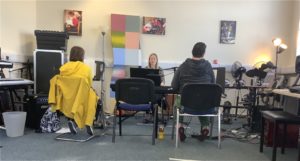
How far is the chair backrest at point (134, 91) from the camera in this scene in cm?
321

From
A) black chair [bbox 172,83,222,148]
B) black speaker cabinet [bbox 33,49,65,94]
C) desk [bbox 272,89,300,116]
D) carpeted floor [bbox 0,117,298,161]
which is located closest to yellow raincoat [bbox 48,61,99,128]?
carpeted floor [bbox 0,117,298,161]

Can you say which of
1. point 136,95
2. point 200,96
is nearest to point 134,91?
point 136,95

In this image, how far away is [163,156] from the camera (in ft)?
9.22

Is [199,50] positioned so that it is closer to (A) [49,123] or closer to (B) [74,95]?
(B) [74,95]

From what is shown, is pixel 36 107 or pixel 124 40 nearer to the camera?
pixel 36 107

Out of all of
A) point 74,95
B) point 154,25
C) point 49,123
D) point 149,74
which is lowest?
point 49,123

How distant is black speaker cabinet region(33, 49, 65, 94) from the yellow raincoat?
157cm

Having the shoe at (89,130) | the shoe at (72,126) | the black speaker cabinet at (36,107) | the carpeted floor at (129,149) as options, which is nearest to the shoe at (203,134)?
the carpeted floor at (129,149)

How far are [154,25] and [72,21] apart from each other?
1692 mm

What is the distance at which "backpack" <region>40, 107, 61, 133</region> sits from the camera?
12.0ft

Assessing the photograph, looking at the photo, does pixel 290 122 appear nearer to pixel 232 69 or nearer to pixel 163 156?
pixel 163 156

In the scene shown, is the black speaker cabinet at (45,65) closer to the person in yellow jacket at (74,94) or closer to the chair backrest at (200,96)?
the person in yellow jacket at (74,94)

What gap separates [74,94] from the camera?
3221 millimetres

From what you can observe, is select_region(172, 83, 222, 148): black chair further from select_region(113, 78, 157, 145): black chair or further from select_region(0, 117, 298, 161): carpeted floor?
select_region(113, 78, 157, 145): black chair
